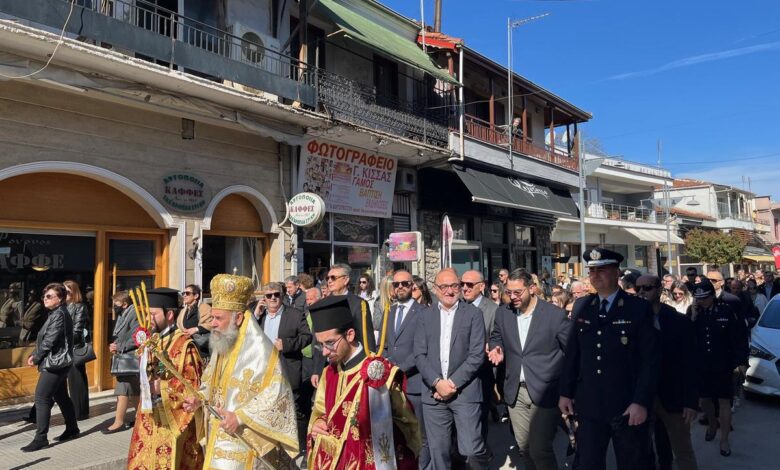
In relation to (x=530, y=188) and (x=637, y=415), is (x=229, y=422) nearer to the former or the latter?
(x=637, y=415)

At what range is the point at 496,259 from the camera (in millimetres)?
19172

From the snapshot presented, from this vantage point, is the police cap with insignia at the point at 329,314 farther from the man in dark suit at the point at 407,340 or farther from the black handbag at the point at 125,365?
the black handbag at the point at 125,365

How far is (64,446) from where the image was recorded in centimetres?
629

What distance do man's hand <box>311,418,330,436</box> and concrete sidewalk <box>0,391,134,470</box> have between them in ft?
12.2

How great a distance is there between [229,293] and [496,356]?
2436 mm

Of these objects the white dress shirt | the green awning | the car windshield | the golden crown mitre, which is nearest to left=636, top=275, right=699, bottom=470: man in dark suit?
the white dress shirt

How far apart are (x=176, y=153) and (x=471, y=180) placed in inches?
321

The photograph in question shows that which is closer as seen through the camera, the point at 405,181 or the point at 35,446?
the point at 35,446

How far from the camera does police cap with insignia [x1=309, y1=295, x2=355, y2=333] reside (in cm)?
308

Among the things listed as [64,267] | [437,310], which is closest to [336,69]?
[64,267]

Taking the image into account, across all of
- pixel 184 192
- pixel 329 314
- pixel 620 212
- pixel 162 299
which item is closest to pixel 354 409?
pixel 329 314

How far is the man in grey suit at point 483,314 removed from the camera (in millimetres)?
5125

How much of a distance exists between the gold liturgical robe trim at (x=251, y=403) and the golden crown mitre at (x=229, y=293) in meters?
0.18

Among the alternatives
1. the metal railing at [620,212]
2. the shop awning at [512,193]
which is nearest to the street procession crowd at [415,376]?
the shop awning at [512,193]
